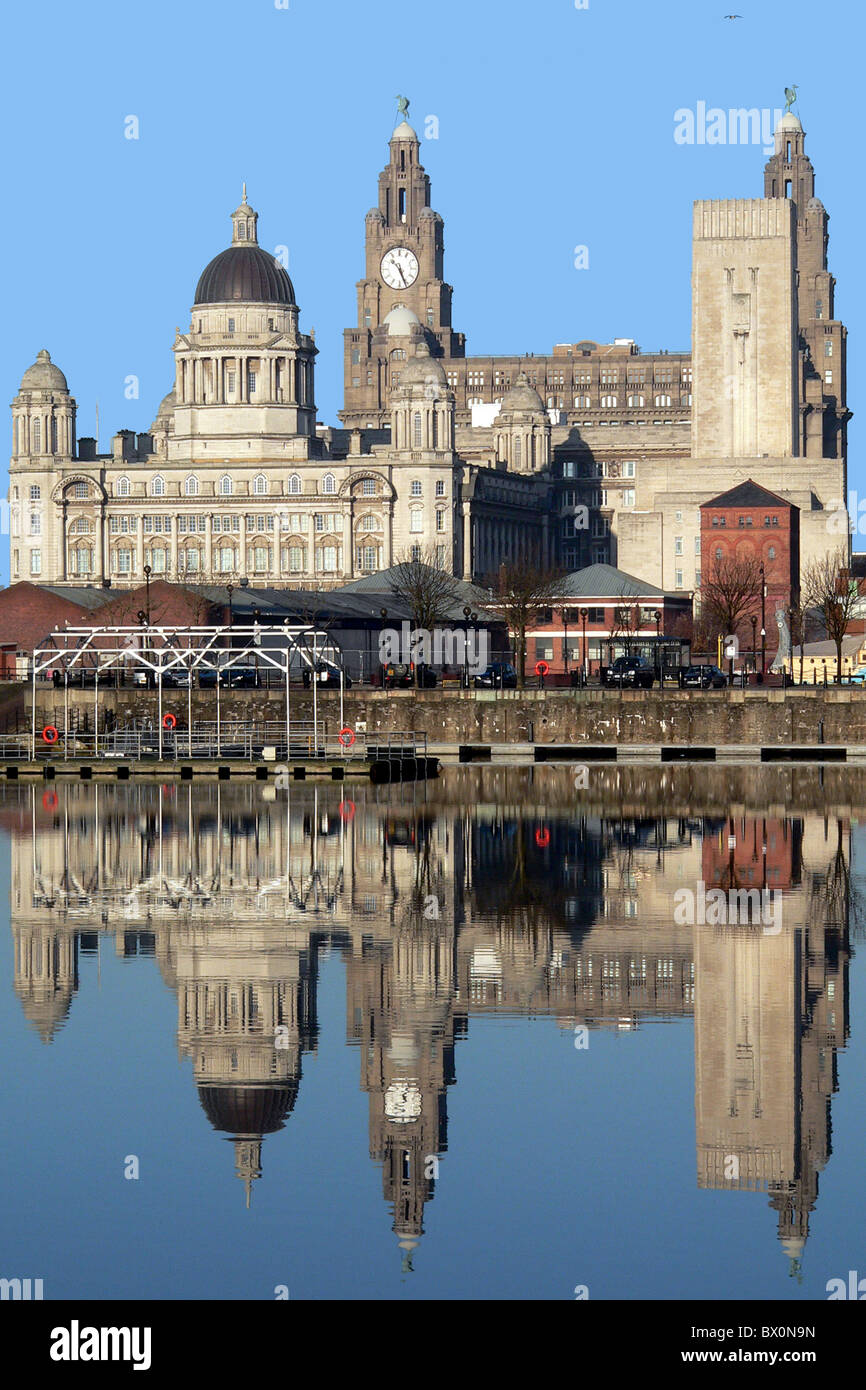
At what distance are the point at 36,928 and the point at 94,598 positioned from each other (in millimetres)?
123561

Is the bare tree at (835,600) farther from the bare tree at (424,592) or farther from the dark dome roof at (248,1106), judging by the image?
the dark dome roof at (248,1106)

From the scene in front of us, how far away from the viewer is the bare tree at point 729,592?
543ft

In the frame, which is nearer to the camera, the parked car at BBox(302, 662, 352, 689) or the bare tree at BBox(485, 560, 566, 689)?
the parked car at BBox(302, 662, 352, 689)

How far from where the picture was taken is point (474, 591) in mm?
179750

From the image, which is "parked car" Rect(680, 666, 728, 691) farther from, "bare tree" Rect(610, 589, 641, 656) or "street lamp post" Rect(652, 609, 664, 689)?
→ "bare tree" Rect(610, 589, 641, 656)

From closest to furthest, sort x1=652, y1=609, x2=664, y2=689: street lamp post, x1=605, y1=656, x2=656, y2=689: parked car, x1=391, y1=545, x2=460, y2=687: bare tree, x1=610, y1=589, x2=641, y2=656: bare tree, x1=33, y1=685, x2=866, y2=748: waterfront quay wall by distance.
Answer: x1=33, y1=685, x2=866, y2=748: waterfront quay wall → x1=652, y1=609, x2=664, y2=689: street lamp post → x1=605, y1=656, x2=656, y2=689: parked car → x1=391, y1=545, x2=460, y2=687: bare tree → x1=610, y1=589, x2=641, y2=656: bare tree

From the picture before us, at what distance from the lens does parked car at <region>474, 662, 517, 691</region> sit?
5207 inches

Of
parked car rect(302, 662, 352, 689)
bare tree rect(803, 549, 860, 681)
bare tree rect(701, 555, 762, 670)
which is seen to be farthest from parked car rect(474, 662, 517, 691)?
bare tree rect(701, 555, 762, 670)

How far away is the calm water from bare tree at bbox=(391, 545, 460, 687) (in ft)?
316

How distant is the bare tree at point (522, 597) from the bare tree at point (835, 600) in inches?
668

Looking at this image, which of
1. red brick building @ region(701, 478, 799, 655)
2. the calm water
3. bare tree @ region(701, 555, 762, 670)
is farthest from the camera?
red brick building @ region(701, 478, 799, 655)

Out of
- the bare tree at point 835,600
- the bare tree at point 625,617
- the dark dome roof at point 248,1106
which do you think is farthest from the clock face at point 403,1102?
the bare tree at point 625,617

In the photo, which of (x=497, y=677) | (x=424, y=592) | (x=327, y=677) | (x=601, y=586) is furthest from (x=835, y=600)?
(x=327, y=677)
